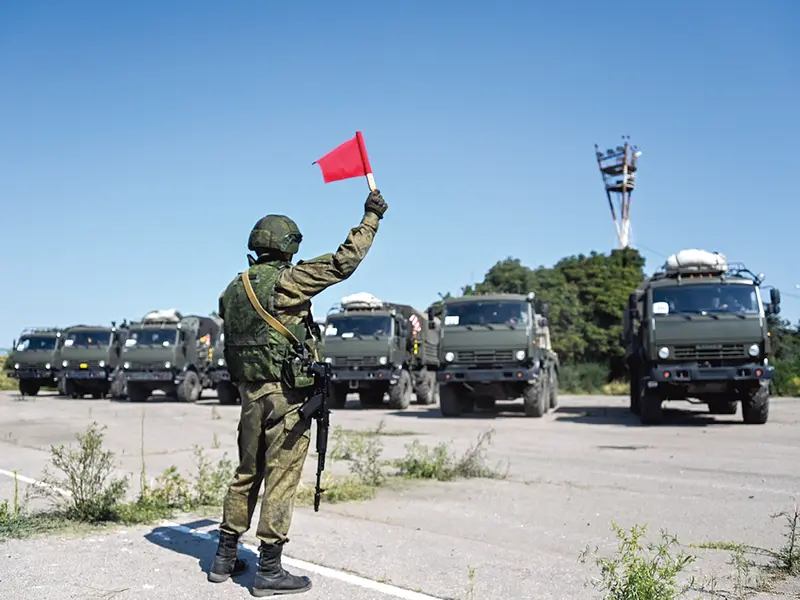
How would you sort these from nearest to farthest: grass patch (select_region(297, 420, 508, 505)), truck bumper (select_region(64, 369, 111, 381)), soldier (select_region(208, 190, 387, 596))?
soldier (select_region(208, 190, 387, 596)), grass patch (select_region(297, 420, 508, 505)), truck bumper (select_region(64, 369, 111, 381))

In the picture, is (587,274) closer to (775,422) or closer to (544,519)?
(775,422)

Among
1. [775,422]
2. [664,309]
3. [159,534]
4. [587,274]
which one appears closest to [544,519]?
[159,534]

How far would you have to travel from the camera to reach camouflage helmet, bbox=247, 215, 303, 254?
4570mm

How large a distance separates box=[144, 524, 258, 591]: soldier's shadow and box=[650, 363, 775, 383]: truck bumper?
9.70 metres

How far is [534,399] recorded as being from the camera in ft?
55.2

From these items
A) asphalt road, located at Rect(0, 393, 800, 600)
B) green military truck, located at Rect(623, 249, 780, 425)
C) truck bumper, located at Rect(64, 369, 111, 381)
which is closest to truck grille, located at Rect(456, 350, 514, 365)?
green military truck, located at Rect(623, 249, 780, 425)

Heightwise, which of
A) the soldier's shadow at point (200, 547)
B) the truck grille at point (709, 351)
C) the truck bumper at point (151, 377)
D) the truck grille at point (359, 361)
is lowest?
the soldier's shadow at point (200, 547)

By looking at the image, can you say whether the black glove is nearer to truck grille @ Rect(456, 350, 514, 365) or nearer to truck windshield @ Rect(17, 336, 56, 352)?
truck grille @ Rect(456, 350, 514, 365)

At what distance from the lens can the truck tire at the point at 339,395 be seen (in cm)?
2104

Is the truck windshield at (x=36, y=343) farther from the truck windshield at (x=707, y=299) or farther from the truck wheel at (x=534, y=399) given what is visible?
the truck windshield at (x=707, y=299)

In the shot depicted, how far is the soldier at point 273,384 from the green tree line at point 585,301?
25.6m

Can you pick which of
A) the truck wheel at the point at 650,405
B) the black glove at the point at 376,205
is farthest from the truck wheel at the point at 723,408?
the black glove at the point at 376,205

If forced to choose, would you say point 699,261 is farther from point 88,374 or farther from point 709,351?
point 88,374

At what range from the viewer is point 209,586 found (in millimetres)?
4379
